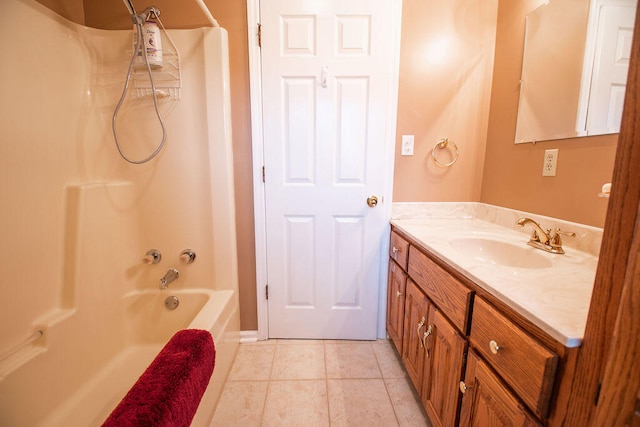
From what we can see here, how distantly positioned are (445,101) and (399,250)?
96 centimetres

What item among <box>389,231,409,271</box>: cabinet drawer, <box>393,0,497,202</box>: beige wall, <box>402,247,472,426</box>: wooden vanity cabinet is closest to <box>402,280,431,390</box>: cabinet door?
<box>402,247,472,426</box>: wooden vanity cabinet

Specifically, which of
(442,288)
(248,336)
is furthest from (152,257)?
(442,288)

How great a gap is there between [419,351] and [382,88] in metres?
1.42

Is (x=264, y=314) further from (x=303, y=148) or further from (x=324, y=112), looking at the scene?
(x=324, y=112)

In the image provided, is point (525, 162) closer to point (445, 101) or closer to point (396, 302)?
point (445, 101)

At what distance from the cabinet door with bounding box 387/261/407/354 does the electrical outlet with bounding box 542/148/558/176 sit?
801 mm

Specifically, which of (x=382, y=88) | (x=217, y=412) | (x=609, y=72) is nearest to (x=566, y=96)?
(x=609, y=72)

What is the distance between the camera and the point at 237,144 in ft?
4.92

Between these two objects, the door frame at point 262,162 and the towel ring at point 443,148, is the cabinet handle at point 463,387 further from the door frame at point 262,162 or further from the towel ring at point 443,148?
the towel ring at point 443,148

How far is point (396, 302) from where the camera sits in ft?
4.75

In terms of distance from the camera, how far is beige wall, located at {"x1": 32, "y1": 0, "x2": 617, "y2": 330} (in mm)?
1345

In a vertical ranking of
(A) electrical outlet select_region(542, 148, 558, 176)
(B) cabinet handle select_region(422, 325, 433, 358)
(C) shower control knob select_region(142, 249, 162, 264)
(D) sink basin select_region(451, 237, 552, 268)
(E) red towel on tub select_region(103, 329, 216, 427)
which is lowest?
(B) cabinet handle select_region(422, 325, 433, 358)

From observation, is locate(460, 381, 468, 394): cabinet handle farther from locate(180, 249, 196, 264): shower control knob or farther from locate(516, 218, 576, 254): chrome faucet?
locate(180, 249, 196, 264): shower control knob

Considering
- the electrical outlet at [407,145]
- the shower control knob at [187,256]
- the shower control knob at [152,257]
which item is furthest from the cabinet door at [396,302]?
the shower control knob at [152,257]
